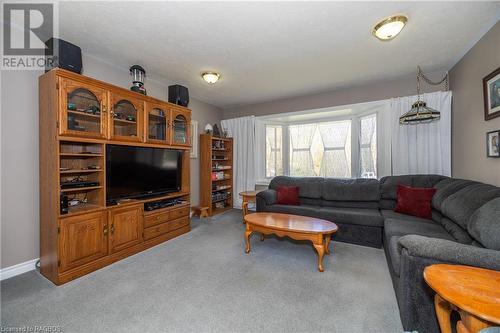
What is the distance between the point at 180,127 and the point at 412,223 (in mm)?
3501

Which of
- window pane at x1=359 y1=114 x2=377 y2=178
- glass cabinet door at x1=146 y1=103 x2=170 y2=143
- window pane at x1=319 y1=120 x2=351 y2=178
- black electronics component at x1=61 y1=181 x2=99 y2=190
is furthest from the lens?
window pane at x1=319 y1=120 x2=351 y2=178

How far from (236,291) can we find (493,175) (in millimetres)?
2897

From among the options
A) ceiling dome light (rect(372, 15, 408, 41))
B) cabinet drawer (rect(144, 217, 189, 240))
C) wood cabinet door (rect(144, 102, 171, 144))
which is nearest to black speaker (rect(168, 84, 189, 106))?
wood cabinet door (rect(144, 102, 171, 144))

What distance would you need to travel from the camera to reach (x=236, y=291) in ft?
6.18

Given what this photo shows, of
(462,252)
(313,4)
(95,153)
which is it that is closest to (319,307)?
(462,252)

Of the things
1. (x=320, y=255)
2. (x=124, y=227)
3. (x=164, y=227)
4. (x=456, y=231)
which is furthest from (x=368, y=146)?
(x=124, y=227)

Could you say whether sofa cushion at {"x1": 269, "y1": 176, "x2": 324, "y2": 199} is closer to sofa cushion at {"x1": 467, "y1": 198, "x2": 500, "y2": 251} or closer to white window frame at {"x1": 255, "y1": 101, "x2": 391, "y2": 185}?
white window frame at {"x1": 255, "y1": 101, "x2": 391, "y2": 185}

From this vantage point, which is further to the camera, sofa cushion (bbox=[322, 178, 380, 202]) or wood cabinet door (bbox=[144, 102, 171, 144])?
sofa cushion (bbox=[322, 178, 380, 202])

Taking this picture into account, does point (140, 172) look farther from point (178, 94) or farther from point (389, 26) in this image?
point (389, 26)

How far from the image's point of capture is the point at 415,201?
9.07ft

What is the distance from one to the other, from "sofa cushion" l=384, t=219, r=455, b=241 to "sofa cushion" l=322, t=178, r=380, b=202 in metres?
0.89

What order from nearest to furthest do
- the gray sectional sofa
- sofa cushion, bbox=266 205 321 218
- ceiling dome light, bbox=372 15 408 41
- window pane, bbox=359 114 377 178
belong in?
the gray sectional sofa → ceiling dome light, bbox=372 15 408 41 → sofa cushion, bbox=266 205 321 218 → window pane, bbox=359 114 377 178

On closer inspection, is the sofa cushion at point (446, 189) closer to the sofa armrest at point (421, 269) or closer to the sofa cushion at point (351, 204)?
the sofa cushion at point (351, 204)

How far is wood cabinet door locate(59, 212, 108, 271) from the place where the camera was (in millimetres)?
2014
